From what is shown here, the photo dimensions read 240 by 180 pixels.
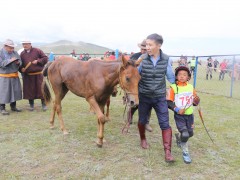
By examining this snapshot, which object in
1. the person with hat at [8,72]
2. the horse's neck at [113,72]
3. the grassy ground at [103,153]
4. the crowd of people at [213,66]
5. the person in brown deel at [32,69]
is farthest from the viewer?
the crowd of people at [213,66]

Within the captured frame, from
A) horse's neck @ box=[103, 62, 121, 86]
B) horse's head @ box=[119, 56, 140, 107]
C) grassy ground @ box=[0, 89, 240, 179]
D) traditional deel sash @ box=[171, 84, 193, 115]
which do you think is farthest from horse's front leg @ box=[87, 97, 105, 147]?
traditional deel sash @ box=[171, 84, 193, 115]

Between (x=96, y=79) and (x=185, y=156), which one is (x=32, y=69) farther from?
(x=185, y=156)

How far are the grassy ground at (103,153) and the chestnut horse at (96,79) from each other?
1.38ft

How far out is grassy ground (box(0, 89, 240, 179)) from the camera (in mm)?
3369

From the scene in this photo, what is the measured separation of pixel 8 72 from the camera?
6461 millimetres

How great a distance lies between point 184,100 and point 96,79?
146cm

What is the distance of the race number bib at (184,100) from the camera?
12.1ft

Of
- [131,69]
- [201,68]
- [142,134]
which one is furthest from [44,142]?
[201,68]

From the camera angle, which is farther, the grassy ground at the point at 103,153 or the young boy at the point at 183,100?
the young boy at the point at 183,100

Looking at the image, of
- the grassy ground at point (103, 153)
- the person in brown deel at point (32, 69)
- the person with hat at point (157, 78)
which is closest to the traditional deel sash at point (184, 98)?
the person with hat at point (157, 78)

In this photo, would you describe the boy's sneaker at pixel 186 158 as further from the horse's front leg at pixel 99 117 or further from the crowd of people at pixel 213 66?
the crowd of people at pixel 213 66

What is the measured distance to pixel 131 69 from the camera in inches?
144

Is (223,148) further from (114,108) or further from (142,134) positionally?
(114,108)

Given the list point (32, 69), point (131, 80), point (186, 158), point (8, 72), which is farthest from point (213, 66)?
point (131, 80)
